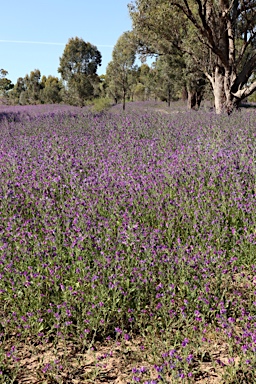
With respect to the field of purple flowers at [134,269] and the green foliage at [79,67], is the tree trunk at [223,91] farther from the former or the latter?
the green foliage at [79,67]

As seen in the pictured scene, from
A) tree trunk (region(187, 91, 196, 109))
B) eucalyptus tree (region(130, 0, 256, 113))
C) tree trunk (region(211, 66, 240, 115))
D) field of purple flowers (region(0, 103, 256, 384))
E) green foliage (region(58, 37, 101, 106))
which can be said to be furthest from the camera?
green foliage (region(58, 37, 101, 106))

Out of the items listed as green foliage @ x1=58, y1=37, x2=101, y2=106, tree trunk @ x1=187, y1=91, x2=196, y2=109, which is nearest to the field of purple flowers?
A: tree trunk @ x1=187, y1=91, x2=196, y2=109

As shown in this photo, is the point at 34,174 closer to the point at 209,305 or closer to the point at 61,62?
the point at 209,305

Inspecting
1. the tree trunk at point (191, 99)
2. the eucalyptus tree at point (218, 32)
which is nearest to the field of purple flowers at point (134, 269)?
the eucalyptus tree at point (218, 32)

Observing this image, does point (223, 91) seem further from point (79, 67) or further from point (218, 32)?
point (79, 67)

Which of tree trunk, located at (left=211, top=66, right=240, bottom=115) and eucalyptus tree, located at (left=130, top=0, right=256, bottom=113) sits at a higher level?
eucalyptus tree, located at (left=130, top=0, right=256, bottom=113)

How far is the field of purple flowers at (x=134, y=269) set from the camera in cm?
263

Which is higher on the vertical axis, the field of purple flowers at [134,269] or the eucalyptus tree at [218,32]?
the eucalyptus tree at [218,32]

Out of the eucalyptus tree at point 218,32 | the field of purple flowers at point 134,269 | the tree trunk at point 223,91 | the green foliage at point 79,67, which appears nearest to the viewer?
the field of purple flowers at point 134,269

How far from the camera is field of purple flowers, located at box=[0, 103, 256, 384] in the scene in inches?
104

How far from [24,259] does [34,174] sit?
246cm

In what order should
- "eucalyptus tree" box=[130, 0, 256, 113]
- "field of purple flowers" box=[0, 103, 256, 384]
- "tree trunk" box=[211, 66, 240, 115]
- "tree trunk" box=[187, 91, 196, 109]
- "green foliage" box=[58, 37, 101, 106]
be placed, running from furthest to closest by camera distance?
"green foliage" box=[58, 37, 101, 106]
"tree trunk" box=[187, 91, 196, 109]
"tree trunk" box=[211, 66, 240, 115]
"eucalyptus tree" box=[130, 0, 256, 113]
"field of purple flowers" box=[0, 103, 256, 384]

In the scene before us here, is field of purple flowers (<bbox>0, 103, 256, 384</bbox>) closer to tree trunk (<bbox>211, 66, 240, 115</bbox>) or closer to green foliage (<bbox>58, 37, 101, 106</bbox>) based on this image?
tree trunk (<bbox>211, 66, 240, 115</bbox>)

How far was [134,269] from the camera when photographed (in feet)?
10.5
